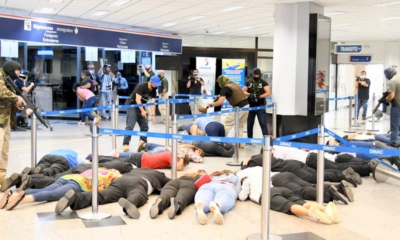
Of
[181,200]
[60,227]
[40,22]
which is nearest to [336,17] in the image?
[40,22]

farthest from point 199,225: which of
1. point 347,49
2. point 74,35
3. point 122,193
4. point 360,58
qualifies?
point 360,58

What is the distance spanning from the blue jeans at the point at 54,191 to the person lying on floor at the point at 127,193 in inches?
10.0

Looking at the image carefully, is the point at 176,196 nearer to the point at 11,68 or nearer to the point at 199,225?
the point at 199,225

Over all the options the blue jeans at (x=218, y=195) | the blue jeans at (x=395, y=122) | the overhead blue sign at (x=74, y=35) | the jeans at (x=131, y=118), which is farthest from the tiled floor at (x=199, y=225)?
the overhead blue sign at (x=74, y=35)

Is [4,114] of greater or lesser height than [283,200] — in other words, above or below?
above

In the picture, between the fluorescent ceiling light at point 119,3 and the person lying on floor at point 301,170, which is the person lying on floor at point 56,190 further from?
the fluorescent ceiling light at point 119,3

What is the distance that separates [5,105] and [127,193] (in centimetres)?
235

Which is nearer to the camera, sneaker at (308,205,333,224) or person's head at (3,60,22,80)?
sneaker at (308,205,333,224)

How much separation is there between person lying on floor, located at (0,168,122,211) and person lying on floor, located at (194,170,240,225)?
124 cm

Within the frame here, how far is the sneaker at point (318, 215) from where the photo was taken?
5426 mm

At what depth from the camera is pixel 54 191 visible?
19.7ft

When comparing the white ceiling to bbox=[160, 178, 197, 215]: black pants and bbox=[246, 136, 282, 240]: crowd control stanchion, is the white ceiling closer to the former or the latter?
bbox=[160, 178, 197, 215]: black pants

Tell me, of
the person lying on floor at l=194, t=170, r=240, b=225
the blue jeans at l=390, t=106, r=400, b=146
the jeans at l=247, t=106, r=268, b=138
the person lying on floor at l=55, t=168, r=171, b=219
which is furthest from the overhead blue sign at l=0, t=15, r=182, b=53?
the person lying on floor at l=194, t=170, r=240, b=225

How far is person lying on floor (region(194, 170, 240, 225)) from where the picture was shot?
5.47m
